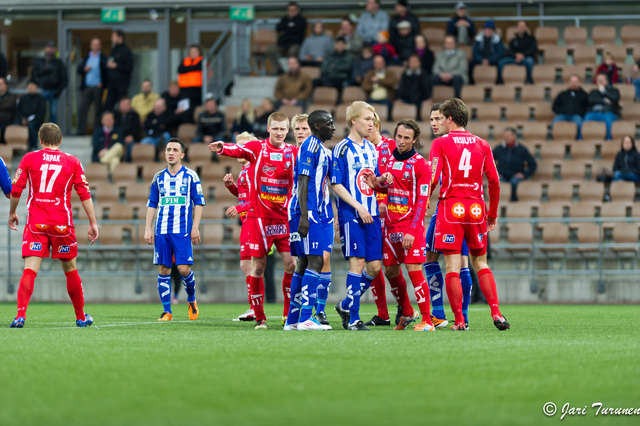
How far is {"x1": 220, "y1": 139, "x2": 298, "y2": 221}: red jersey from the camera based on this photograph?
9062 millimetres

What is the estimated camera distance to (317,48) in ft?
67.9

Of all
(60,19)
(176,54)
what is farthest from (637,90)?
(60,19)

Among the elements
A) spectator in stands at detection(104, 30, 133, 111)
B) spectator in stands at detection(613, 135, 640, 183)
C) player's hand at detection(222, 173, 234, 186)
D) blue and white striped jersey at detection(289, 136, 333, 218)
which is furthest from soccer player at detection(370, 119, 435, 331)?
spectator in stands at detection(104, 30, 133, 111)

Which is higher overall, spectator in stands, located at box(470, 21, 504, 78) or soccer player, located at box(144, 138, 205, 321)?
spectator in stands, located at box(470, 21, 504, 78)

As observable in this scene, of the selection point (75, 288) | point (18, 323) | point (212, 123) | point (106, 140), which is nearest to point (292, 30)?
point (212, 123)

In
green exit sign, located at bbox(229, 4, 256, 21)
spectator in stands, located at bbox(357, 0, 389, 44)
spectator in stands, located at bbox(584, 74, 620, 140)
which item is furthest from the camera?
green exit sign, located at bbox(229, 4, 256, 21)

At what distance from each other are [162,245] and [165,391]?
6067 millimetres

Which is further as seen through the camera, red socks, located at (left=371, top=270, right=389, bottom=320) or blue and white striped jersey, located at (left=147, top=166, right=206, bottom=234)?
blue and white striped jersey, located at (left=147, top=166, right=206, bottom=234)

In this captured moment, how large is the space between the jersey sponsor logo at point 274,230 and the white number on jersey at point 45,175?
2.07m

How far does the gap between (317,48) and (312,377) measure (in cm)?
1638

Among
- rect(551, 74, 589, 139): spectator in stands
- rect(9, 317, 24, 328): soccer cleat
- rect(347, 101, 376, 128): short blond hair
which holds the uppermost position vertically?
rect(551, 74, 589, 139): spectator in stands

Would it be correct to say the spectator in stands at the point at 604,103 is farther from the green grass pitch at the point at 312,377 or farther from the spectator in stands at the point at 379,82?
the green grass pitch at the point at 312,377

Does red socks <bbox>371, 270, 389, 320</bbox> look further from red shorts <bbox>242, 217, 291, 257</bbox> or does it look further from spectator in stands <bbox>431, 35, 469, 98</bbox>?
spectator in stands <bbox>431, 35, 469, 98</bbox>

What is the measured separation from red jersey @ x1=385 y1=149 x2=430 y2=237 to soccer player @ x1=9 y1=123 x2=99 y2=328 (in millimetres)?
2811
